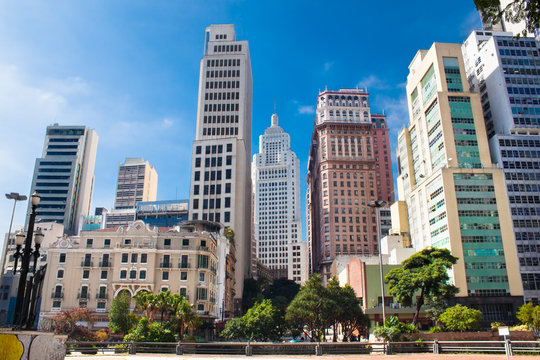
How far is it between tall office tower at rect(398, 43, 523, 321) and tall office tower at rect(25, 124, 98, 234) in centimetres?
12329

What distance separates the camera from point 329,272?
130 metres

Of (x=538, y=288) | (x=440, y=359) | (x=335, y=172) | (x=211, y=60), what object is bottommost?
(x=440, y=359)

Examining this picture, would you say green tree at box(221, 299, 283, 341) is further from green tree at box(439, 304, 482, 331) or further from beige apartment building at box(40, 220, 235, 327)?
green tree at box(439, 304, 482, 331)

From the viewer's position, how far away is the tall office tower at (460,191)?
75.4 m

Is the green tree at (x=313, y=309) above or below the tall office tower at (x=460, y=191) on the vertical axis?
below

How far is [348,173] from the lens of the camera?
142 metres

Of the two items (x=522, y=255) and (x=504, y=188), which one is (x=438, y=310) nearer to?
(x=522, y=255)

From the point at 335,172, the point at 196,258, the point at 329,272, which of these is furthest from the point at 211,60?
the point at 196,258

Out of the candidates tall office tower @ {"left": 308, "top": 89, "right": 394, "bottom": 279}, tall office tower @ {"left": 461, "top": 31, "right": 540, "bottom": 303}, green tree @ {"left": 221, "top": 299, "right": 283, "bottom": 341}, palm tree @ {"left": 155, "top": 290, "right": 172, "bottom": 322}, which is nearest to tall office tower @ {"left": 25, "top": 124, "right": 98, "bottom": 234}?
tall office tower @ {"left": 308, "top": 89, "right": 394, "bottom": 279}

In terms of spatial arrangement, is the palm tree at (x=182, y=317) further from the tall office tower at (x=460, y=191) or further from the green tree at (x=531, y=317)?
the tall office tower at (x=460, y=191)

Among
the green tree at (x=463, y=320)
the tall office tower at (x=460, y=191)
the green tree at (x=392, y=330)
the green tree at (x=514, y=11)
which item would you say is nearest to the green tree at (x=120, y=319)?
the green tree at (x=392, y=330)

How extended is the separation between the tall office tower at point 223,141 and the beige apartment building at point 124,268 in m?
40.8

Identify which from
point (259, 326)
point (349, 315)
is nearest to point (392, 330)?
point (259, 326)

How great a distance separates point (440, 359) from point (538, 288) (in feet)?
209
